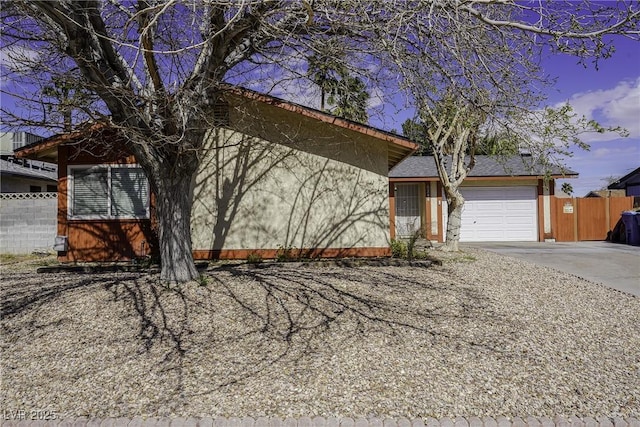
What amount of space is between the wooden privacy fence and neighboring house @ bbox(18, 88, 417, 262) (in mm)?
10981

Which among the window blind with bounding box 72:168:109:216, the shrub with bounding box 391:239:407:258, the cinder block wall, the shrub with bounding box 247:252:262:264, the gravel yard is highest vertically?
the window blind with bounding box 72:168:109:216

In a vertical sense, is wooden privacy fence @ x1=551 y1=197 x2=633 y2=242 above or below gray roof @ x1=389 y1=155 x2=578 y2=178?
below

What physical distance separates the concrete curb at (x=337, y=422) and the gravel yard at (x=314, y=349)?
0.28 ft

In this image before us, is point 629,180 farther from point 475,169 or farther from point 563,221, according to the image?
point 475,169

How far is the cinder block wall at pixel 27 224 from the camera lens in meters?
14.5

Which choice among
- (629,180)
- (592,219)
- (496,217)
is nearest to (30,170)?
(496,217)

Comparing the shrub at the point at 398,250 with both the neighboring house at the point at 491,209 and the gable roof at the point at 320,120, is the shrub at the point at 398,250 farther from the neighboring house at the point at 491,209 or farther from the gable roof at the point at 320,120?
the neighboring house at the point at 491,209

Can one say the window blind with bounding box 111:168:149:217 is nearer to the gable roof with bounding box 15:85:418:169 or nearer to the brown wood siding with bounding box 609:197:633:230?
the gable roof with bounding box 15:85:418:169

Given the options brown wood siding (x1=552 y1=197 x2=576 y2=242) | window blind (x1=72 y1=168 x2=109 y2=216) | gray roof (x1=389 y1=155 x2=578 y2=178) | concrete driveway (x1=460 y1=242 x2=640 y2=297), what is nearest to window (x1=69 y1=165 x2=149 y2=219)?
window blind (x1=72 y1=168 x2=109 y2=216)

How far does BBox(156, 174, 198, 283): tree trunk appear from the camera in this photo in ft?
24.1

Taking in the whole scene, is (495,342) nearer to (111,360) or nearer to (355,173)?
(111,360)

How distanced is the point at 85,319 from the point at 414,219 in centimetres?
1524

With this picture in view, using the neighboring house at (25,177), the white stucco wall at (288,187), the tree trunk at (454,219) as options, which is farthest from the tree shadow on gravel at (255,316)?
the neighboring house at (25,177)

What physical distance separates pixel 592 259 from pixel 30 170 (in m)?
22.8
